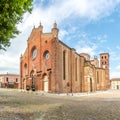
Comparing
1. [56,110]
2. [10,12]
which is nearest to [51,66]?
[56,110]

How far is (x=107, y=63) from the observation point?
96000 millimetres

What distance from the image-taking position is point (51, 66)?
47.3 m

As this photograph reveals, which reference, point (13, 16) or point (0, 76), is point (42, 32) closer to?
point (13, 16)

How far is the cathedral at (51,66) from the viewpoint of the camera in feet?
155

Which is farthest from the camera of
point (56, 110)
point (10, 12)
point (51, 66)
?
point (51, 66)

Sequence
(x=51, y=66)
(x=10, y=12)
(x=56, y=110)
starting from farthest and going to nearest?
(x=51, y=66) → (x=56, y=110) → (x=10, y=12)

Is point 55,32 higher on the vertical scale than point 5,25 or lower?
higher

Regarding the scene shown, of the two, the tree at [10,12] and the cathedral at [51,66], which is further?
the cathedral at [51,66]

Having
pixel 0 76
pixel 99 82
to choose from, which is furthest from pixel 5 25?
pixel 0 76

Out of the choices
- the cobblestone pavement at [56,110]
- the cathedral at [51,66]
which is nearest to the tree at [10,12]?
the cobblestone pavement at [56,110]

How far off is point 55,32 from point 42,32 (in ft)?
15.0

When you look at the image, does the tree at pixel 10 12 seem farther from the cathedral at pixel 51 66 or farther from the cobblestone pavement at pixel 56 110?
the cathedral at pixel 51 66

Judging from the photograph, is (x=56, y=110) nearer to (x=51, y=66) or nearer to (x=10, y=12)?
(x=10, y=12)

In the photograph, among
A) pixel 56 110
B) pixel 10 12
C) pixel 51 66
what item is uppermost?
pixel 10 12
